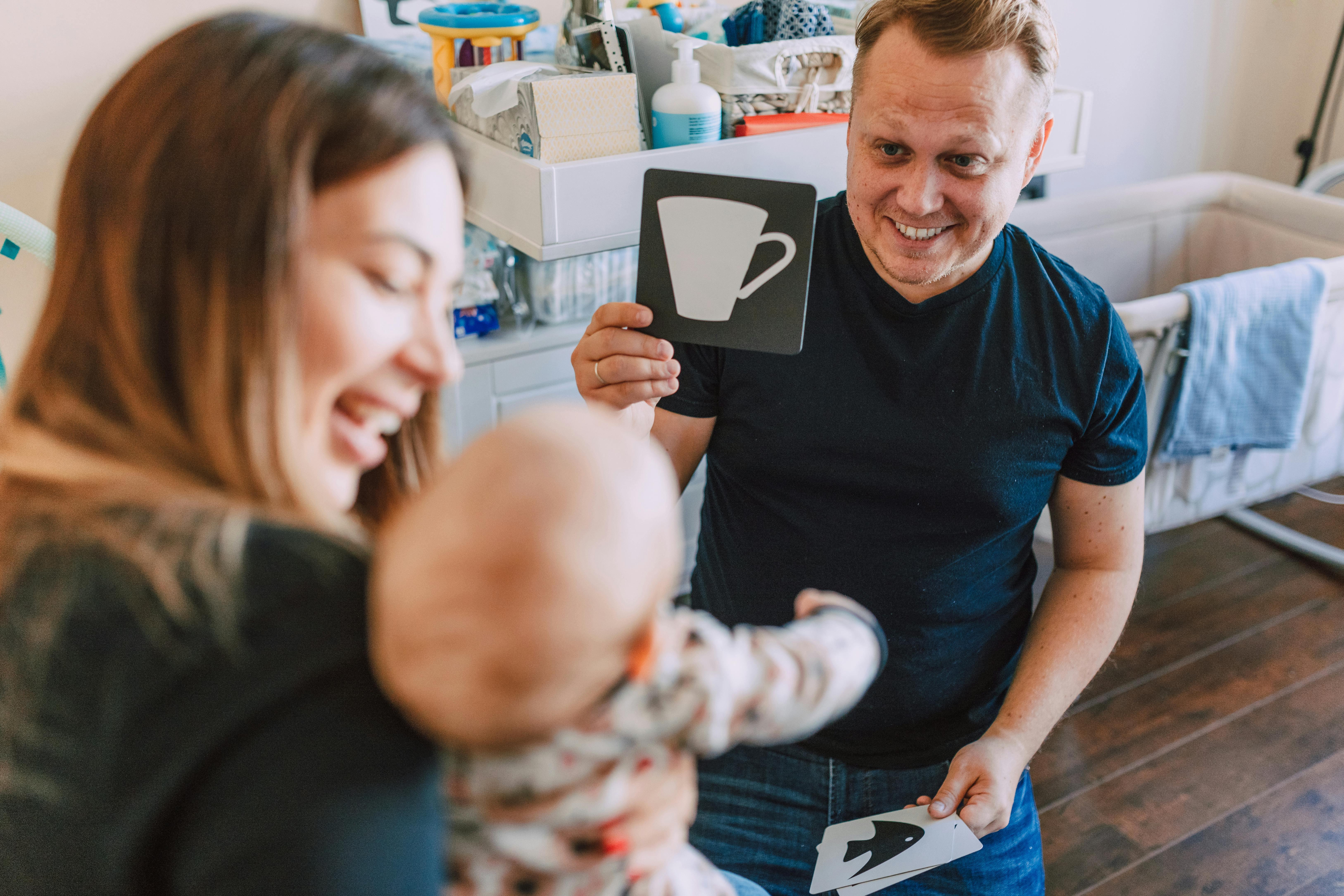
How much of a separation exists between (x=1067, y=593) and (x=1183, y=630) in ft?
4.08

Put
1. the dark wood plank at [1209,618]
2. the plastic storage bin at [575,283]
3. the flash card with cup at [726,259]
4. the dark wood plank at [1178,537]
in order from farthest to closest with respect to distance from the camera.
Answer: the dark wood plank at [1178,537] → the dark wood plank at [1209,618] → the plastic storage bin at [575,283] → the flash card with cup at [726,259]

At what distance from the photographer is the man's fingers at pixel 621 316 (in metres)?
1.08

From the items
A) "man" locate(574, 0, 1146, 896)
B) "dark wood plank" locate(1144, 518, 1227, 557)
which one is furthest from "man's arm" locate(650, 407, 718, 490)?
"dark wood plank" locate(1144, 518, 1227, 557)

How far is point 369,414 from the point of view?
1.92 ft

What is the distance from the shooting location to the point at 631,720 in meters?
0.51

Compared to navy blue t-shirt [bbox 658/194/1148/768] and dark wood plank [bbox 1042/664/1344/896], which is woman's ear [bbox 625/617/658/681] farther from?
dark wood plank [bbox 1042/664/1344/896]

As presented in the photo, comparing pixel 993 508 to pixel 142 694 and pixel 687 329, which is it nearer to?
pixel 687 329

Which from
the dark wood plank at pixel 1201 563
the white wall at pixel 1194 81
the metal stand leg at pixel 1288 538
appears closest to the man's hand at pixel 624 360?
the dark wood plank at pixel 1201 563

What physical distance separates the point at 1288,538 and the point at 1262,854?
43.7 inches

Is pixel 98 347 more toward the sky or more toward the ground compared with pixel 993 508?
more toward the sky

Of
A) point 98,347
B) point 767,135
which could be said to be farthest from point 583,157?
point 98,347

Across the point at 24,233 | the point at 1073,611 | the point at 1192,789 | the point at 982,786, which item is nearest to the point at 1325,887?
the point at 1192,789

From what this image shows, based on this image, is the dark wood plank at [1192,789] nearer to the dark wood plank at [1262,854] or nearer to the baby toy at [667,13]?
the dark wood plank at [1262,854]

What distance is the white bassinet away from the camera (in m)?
2.06
